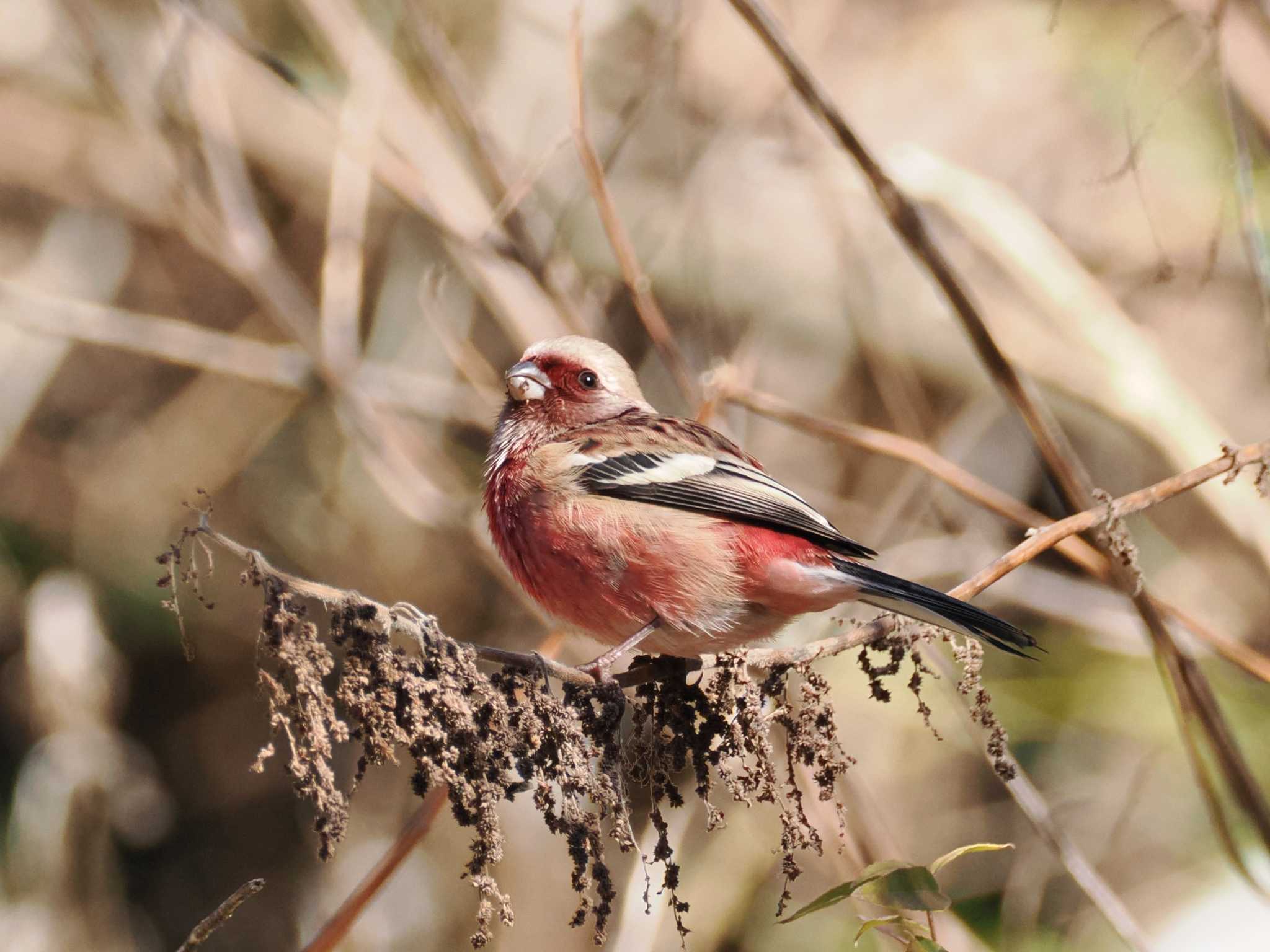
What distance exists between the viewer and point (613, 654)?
3.29 m

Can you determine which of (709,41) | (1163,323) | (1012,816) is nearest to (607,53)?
(709,41)

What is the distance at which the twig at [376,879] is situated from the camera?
3037 millimetres

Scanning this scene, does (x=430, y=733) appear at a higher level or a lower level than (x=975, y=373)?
lower

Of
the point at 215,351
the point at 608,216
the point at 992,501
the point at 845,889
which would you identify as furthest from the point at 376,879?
the point at 215,351

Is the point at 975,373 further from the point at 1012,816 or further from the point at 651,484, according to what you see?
the point at 651,484

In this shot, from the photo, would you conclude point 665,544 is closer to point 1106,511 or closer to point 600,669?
point 600,669

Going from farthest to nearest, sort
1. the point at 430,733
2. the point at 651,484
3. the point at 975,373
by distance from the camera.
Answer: the point at 975,373
the point at 651,484
the point at 430,733

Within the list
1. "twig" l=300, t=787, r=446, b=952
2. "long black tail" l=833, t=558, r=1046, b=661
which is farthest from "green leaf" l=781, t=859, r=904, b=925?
"twig" l=300, t=787, r=446, b=952

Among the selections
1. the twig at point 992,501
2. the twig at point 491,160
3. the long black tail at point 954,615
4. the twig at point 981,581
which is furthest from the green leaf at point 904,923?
the twig at point 491,160

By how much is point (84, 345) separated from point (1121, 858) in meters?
5.39

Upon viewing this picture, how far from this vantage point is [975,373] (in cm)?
607

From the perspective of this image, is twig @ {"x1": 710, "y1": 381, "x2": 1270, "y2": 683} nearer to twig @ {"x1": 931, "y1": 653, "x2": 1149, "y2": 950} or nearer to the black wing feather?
the black wing feather

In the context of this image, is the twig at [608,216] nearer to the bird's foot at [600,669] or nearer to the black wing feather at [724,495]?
the black wing feather at [724,495]

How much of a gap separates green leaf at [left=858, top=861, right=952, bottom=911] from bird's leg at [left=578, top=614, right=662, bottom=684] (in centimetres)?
111
